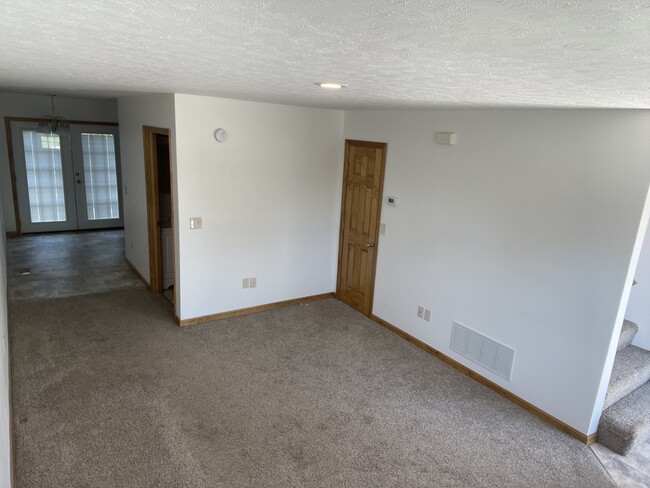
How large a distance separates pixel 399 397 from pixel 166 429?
177 cm

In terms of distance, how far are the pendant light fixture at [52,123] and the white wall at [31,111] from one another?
0.07 m

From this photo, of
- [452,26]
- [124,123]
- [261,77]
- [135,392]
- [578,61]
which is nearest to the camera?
[452,26]

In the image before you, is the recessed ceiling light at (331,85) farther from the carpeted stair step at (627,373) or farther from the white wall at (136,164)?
the carpeted stair step at (627,373)

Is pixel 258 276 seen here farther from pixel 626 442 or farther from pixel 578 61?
pixel 578 61

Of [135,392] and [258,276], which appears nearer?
[135,392]

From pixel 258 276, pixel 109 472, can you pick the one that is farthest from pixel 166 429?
pixel 258 276

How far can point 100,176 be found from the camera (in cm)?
809

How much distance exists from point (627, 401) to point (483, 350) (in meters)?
1.07

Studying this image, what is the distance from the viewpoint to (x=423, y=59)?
1366 mm

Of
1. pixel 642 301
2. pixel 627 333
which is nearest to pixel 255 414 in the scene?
pixel 627 333

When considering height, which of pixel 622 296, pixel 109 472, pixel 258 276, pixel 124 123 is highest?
pixel 124 123

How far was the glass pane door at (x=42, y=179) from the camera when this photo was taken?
730cm

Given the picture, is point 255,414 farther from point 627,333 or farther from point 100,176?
point 100,176

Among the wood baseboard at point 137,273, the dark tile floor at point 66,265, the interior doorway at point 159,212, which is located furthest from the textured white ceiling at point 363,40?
the dark tile floor at point 66,265
